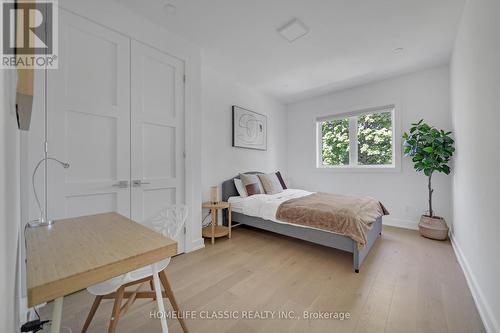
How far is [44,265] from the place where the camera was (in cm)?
72

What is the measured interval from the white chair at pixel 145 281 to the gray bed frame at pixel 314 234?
1.59m

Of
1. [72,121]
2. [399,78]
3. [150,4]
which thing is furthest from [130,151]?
[399,78]

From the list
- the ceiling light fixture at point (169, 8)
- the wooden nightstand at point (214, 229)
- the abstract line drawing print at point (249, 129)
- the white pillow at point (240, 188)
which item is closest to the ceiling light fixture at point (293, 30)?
the ceiling light fixture at point (169, 8)

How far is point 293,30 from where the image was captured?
7.81 ft

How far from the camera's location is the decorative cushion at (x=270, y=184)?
12.3ft

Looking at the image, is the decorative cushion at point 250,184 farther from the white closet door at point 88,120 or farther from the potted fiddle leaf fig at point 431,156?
the potted fiddle leaf fig at point 431,156

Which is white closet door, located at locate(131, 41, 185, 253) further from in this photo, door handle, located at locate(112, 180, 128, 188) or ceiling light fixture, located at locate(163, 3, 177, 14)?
ceiling light fixture, located at locate(163, 3, 177, 14)

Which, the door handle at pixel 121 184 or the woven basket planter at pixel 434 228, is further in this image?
the woven basket planter at pixel 434 228

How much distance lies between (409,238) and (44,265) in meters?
3.93

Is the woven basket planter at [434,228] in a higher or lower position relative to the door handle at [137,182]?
lower

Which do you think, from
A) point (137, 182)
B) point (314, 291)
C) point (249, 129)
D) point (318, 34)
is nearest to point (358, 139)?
point (249, 129)

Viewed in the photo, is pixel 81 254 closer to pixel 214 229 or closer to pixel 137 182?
pixel 137 182

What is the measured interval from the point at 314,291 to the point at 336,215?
84 cm

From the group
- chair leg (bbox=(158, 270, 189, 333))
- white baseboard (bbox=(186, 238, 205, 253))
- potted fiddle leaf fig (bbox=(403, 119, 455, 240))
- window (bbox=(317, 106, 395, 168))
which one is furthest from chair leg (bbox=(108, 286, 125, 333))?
window (bbox=(317, 106, 395, 168))
